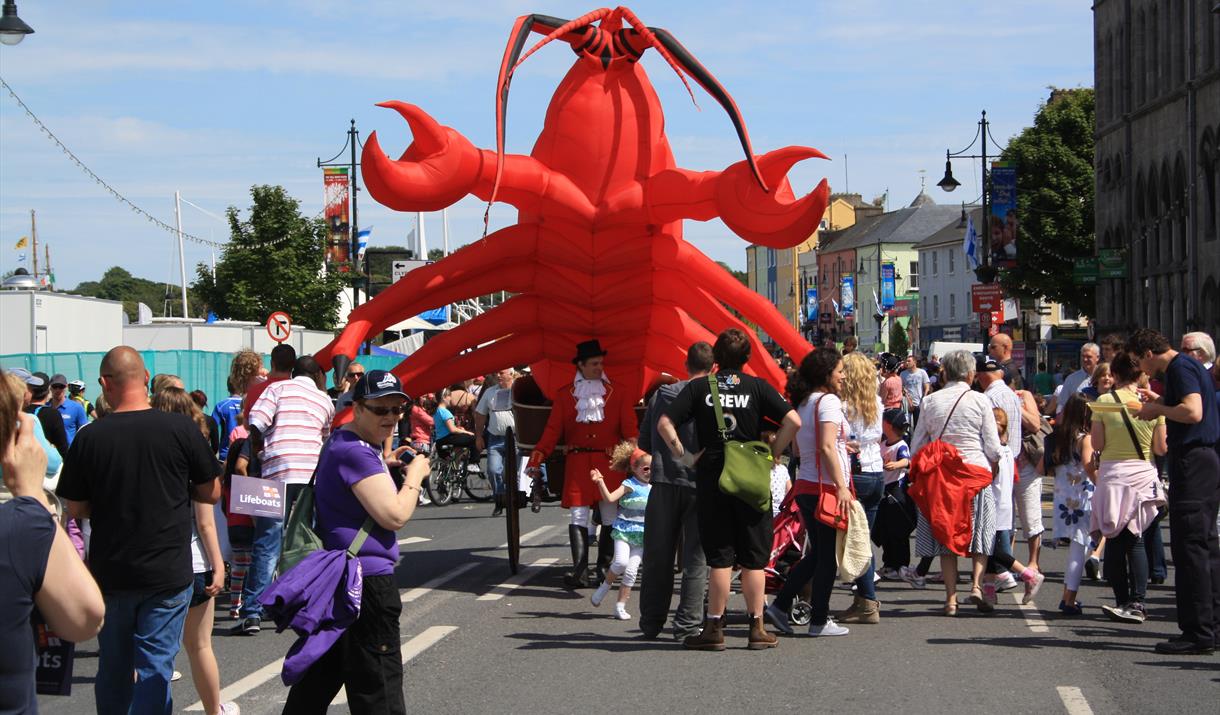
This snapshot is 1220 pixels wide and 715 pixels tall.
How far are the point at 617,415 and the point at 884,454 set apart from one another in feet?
7.10

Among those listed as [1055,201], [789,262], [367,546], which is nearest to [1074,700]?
[367,546]

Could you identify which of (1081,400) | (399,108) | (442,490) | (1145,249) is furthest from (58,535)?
(1145,249)

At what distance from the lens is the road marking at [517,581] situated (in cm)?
1152

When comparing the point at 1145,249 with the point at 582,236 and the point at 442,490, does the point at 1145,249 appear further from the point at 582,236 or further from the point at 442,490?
the point at 582,236

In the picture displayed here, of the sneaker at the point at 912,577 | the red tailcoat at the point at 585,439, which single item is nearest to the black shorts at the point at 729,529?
the red tailcoat at the point at 585,439

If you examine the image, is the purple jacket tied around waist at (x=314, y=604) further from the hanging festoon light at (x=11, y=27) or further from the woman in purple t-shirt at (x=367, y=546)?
the hanging festoon light at (x=11, y=27)

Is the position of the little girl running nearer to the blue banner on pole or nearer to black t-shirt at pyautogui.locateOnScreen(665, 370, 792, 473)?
black t-shirt at pyautogui.locateOnScreen(665, 370, 792, 473)

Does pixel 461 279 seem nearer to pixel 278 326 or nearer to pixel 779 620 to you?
pixel 779 620

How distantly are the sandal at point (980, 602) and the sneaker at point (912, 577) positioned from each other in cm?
140

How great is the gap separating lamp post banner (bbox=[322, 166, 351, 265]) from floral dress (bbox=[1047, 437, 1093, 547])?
117ft

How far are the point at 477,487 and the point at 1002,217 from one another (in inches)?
801

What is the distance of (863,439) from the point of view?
1073cm

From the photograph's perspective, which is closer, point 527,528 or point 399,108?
point 399,108

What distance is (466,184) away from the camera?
35.3 ft
